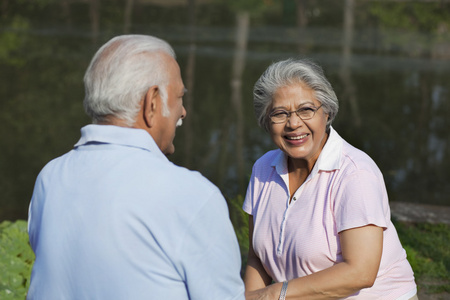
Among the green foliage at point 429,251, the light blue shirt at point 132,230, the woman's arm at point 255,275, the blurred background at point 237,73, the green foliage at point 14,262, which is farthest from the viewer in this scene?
the blurred background at point 237,73

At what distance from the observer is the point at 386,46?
860 inches

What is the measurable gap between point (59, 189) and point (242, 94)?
12.1m

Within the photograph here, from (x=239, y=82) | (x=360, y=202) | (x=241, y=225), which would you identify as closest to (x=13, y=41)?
(x=239, y=82)

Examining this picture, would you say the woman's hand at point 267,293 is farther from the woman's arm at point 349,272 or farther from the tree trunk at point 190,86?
the tree trunk at point 190,86

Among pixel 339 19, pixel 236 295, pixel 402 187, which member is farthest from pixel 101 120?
pixel 339 19

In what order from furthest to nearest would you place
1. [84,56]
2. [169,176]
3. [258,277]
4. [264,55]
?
[264,55] → [84,56] → [258,277] → [169,176]

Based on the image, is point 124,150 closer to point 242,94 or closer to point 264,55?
point 242,94

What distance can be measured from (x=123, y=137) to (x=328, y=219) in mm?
867

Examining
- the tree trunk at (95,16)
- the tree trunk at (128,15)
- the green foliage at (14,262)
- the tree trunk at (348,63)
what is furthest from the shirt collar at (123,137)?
the tree trunk at (128,15)

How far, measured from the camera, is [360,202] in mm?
2006

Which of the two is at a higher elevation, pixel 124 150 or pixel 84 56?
pixel 124 150

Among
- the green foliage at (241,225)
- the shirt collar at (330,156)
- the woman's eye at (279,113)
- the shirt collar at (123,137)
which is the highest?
the shirt collar at (123,137)

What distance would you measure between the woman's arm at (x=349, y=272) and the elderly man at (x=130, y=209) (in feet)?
2.03

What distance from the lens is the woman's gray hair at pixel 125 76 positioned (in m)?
→ 1.46
